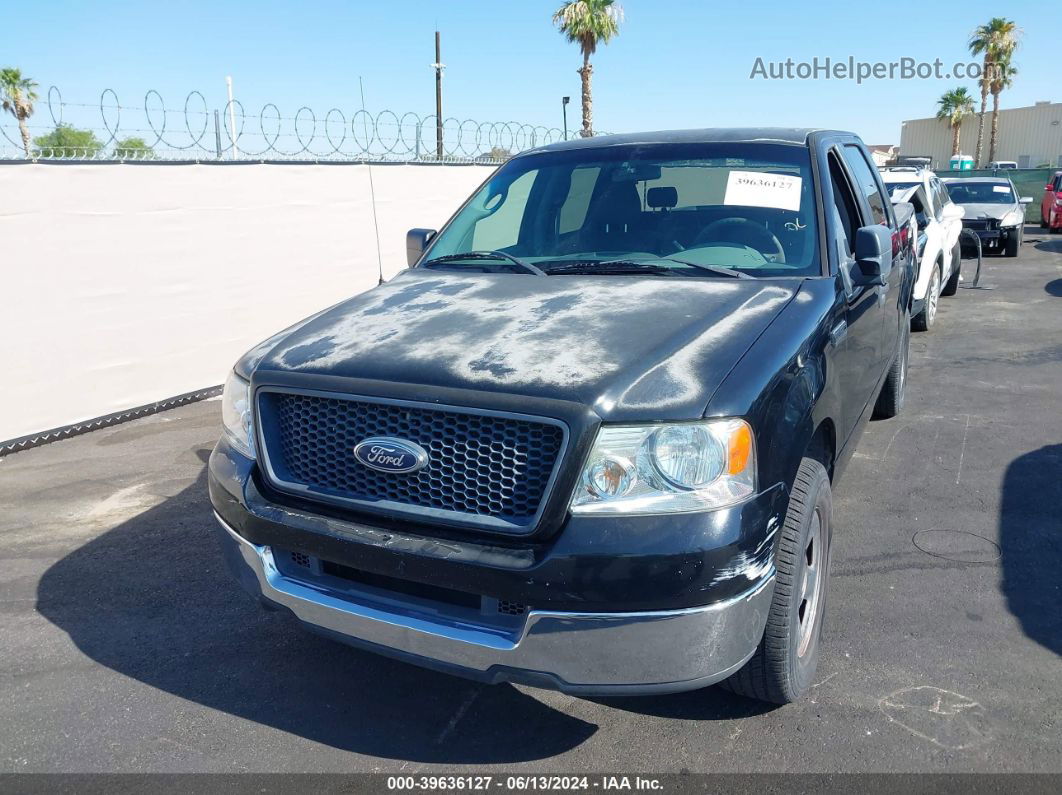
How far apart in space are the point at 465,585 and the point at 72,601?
256 cm

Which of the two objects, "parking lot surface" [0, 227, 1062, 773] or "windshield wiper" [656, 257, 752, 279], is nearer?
"parking lot surface" [0, 227, 1062, 773]

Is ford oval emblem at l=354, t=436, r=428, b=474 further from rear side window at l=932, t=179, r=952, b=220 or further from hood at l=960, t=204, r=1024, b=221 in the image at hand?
hood at l=960, t=204, r=1024, b=221

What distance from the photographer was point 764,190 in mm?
3824

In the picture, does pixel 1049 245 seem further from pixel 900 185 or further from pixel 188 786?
pixel 188 786

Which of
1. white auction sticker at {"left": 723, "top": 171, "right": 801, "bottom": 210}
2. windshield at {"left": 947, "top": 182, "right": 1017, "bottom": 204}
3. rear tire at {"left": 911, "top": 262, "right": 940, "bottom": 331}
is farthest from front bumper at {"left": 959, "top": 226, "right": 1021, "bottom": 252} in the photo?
white auction sticker at {"left": 723, "top": 171, "right": 801, "bottom": 210}

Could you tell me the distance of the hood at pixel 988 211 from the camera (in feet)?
56.8

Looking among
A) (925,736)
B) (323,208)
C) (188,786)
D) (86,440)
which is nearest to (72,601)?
(188,786)

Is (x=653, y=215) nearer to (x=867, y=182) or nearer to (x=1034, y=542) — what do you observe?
(x=867, y=182)

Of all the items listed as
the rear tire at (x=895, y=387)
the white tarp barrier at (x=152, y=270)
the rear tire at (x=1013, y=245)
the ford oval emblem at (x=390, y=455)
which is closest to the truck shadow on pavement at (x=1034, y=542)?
the rear tire at (x=895, y=387)

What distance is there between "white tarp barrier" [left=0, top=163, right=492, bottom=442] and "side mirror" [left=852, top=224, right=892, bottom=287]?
579cm

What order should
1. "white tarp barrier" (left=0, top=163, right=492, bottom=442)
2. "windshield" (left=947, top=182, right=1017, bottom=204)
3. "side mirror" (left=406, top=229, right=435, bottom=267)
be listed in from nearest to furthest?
"side mirror" (left=406, top=229, right=435, bottom=267), "white tarp barrier" (left=0, top=163, right=492, bottom=442), "windshield" (left=947, top=182, right=1017, bottom=204)

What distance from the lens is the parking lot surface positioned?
2.88 metres

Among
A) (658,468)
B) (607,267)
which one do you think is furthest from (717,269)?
(658,468)

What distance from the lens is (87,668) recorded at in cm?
349
